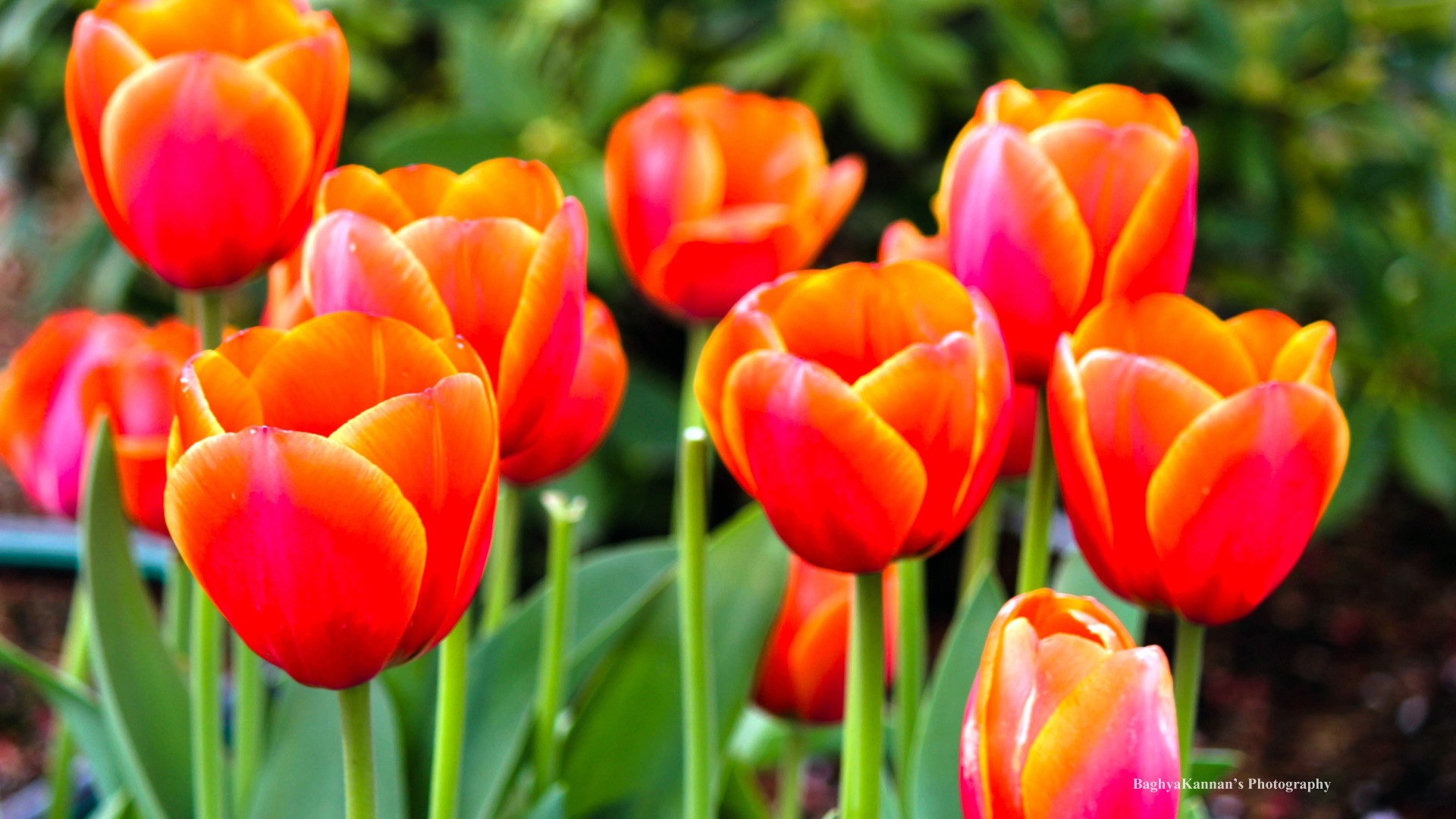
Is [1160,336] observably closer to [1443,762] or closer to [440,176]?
[440,176]

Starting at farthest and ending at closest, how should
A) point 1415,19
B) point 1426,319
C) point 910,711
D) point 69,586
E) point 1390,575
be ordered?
1. point 1390,575
2. point 69,586
3. point 1415,19
4. point 1426,319
5. point 910,711

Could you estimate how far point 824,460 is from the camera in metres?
0.39

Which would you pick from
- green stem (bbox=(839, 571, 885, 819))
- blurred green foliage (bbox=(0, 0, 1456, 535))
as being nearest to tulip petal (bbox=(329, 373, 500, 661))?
green stem (bbox=(839, 571, 885, 819))

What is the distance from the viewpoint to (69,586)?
1535mm

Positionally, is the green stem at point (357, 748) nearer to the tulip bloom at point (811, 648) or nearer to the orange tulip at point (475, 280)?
the orange tulip at point (475, 280)

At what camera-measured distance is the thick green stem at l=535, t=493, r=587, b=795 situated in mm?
551

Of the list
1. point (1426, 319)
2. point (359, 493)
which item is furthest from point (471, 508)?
point (1426, 319)

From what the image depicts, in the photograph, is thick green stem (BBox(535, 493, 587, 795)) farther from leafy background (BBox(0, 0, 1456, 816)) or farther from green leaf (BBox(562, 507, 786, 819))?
leafy background (BBox(0, 0, 1456, 816))

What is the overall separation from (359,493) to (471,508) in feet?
0.11

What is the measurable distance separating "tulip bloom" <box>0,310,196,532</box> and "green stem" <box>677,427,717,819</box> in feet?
0.98

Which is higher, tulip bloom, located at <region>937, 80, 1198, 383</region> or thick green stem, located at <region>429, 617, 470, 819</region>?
tulip bloom, located at <region>937, 80, 1198, 383</region>

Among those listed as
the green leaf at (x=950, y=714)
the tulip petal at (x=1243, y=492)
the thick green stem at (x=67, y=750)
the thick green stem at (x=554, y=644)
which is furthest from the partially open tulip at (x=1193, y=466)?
the thick green stem at (x=67, y=750)

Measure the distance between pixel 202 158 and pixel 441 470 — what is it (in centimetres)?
19

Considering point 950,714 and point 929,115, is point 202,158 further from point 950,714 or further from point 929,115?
point 929,115
